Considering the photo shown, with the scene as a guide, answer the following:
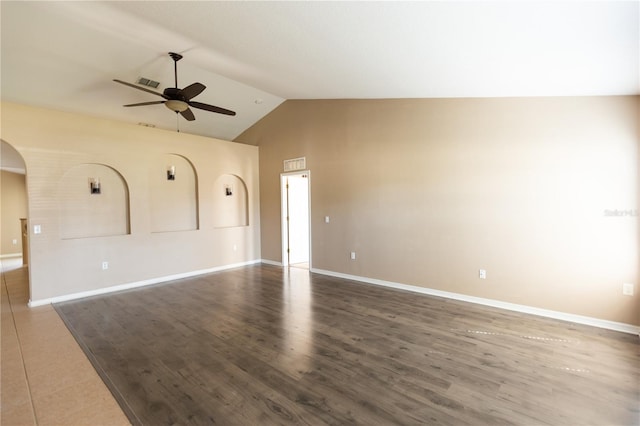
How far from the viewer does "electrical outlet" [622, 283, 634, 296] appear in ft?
9.96

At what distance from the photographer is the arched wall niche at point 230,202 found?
6477mm

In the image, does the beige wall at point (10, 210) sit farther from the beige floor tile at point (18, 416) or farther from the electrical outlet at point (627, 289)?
the electrical outlet at point (627, 289)

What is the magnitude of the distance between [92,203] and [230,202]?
8.65 feet

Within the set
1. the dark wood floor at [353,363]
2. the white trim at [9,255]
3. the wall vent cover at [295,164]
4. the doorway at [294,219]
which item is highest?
the wall vent cover at [295,164]

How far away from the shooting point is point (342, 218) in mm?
5434

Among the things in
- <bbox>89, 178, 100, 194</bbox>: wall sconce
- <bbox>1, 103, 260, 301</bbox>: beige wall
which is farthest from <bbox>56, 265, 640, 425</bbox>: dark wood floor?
<bbox>89, 178, 100, 194</bbox>: wall sconce

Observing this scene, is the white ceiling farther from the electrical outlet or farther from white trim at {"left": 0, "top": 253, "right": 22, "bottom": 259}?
white trim at {"left": 0, "top": 253, "right": 22, "bottom": 259}

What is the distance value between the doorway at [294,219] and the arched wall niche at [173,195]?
75.7 inches

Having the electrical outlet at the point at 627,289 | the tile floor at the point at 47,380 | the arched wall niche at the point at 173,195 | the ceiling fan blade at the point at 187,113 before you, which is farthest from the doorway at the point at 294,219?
the electrical outlet at the point at 627,289

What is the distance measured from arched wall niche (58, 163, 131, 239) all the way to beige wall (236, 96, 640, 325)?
358cm

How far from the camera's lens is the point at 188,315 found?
364 centimetres

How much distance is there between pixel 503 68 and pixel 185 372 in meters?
4.12

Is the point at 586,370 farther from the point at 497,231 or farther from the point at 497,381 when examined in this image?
the point at 497,231

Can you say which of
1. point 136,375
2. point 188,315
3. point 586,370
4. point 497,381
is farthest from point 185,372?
point 586,370
